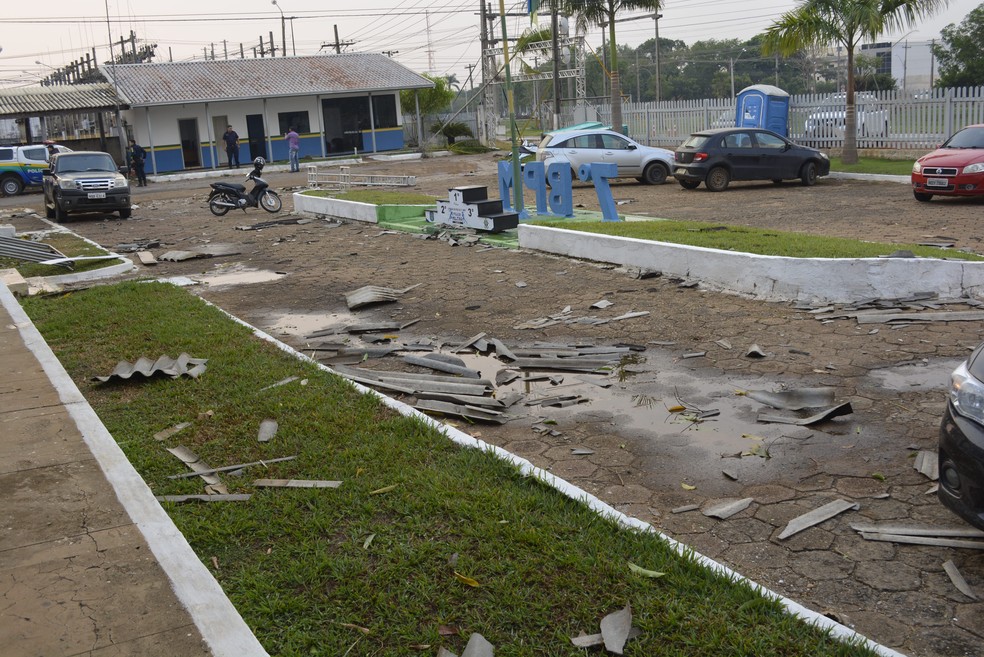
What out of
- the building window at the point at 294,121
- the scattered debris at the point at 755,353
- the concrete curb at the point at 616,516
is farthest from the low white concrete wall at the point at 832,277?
the building window at the point at 294,121

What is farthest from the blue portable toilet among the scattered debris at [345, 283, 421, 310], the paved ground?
the scattered debris at [345, 283, 421, 310]

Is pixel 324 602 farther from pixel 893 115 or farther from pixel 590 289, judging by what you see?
pixel 893 115

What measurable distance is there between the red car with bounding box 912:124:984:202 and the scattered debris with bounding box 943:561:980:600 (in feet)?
51.3

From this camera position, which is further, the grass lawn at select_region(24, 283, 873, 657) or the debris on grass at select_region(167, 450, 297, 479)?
the debris on grass at select_region(167, 450, 297, 479)

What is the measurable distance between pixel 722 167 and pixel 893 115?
8.20m

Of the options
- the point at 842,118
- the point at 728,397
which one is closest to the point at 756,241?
the point at 728,397

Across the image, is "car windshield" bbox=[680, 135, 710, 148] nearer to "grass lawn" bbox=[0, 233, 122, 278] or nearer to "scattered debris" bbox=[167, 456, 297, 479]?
"grass lawn" bbox=[0, 233, 122, 278]

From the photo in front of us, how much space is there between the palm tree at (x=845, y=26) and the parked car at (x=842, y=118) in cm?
85

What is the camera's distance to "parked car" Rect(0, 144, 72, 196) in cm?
3747

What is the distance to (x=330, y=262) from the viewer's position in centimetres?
1541

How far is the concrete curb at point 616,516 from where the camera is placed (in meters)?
3.87

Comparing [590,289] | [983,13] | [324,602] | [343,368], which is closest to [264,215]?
[590,289]

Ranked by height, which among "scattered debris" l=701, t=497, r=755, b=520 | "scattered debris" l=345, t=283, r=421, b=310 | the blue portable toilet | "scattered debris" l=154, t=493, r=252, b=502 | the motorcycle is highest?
the blue portable toilet

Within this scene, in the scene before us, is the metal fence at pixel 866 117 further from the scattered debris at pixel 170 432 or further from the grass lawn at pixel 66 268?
the scattered debris at pixel 170 432
